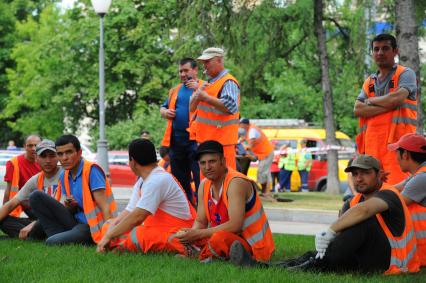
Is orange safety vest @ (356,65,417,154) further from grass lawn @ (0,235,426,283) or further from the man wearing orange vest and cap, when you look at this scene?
grass lawn @ (0,235,426,283)

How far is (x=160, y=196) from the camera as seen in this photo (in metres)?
9.16

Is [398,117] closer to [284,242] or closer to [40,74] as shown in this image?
[284,242]

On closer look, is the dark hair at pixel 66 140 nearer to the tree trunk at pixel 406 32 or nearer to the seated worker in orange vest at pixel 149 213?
the seated worker in orange vest at pixel 149 213

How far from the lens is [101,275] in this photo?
7637 millimetres

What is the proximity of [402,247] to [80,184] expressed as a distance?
382 centimetres

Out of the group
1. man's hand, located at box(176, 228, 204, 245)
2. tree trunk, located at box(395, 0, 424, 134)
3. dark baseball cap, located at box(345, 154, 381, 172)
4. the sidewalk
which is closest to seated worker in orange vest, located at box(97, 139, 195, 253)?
man's hand, located at box(176, 228, 204, 245)

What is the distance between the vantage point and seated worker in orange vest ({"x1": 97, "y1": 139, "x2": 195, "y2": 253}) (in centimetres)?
907

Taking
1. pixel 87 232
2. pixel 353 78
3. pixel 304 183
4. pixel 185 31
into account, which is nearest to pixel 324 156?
pixel 304 183

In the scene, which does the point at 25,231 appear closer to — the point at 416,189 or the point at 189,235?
the point at 189,235

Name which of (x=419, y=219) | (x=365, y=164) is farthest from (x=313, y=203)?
(x=365, y=164)

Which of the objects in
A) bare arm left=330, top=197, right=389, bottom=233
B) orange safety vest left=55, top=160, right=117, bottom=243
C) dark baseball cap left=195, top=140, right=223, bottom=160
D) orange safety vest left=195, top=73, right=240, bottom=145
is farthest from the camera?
orange safety vest left=195, top=73, right=240, bottom=145

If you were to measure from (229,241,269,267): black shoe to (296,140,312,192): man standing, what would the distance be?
2001cm

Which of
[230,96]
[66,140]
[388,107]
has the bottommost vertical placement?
[66,140]

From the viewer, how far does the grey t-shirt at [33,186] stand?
11.0 metres
